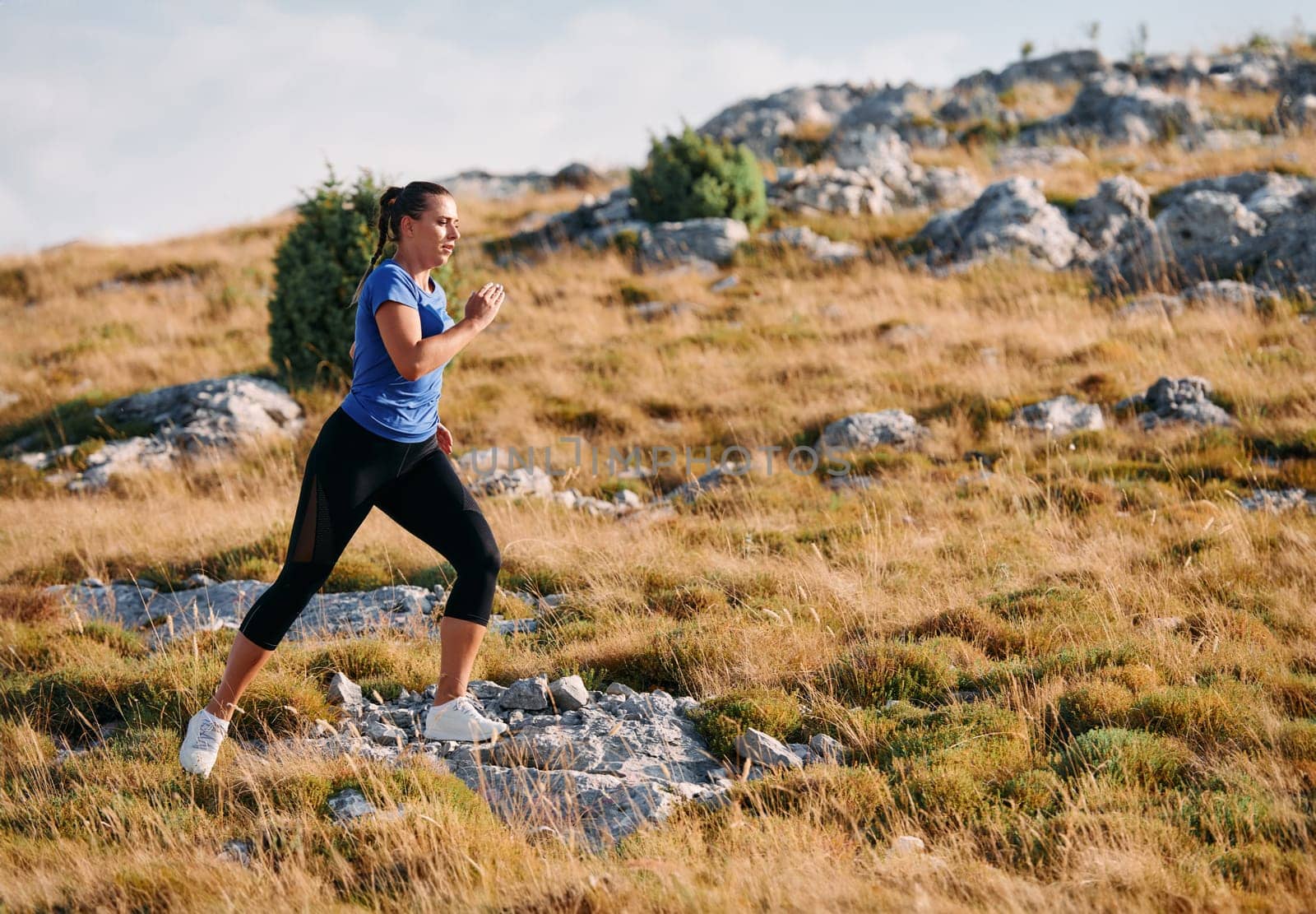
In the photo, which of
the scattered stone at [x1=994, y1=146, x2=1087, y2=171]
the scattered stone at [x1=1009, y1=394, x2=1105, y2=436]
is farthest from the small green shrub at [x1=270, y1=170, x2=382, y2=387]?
the scattered stone at [x1=994, y1=146, x2=1087, y2=171]

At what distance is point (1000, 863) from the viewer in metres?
3.43

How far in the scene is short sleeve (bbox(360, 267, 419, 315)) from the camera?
13.5 feet

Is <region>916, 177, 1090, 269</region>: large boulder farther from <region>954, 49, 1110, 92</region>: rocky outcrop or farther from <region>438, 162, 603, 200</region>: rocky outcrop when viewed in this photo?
<region>954, 49, 1110, 92</region>: rocky outcrop

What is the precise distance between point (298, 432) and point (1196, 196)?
39.5ft

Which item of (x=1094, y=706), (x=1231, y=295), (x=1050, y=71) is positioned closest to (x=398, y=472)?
(x=1094, y=706)

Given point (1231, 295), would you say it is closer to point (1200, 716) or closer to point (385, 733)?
point (1200, 716)

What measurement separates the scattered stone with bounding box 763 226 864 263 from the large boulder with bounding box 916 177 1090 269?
121 cm

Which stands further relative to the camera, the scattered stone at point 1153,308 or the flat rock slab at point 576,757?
the scattered stone at point 1153,308

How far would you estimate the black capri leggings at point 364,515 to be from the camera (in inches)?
165

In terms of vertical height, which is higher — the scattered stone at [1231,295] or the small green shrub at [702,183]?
the small green shrub at [702,183]

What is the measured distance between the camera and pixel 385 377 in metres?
4.25

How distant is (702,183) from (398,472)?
47.3 ft

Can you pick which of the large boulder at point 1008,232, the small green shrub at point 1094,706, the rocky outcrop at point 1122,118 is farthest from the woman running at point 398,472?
the rocky outcrop at point 1122,118

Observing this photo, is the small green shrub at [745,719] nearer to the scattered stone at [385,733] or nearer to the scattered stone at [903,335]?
the scattered stone at [385,733]
